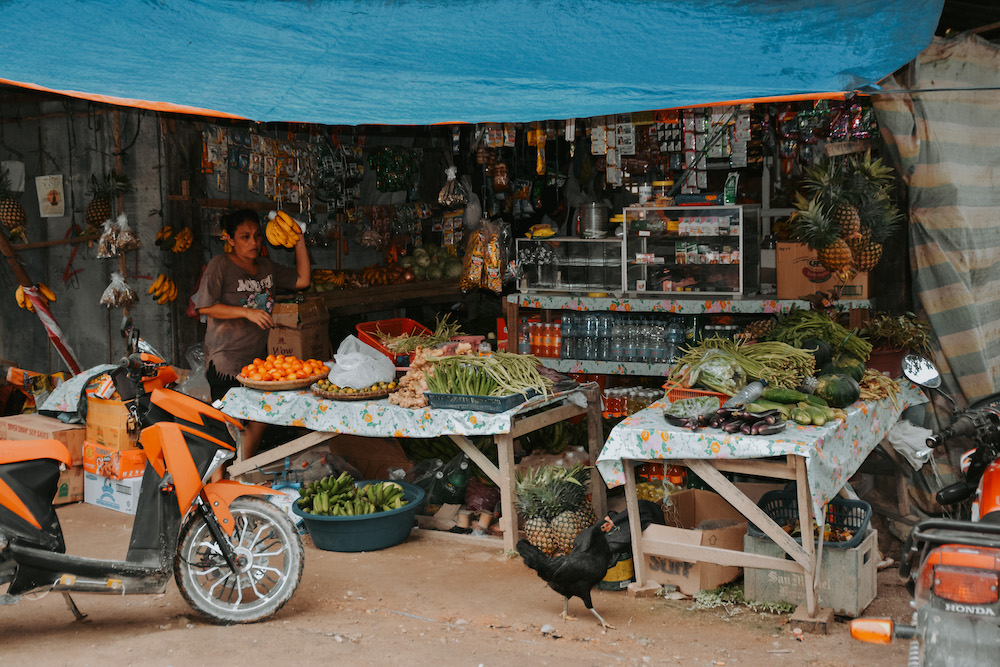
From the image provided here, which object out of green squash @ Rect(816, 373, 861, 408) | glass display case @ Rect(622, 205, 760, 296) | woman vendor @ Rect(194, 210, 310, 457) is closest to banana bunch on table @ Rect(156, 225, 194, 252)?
woman vendor @ Rect(194, 210, 310, 457)

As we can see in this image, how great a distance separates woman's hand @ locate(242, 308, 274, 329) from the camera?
7051 mm

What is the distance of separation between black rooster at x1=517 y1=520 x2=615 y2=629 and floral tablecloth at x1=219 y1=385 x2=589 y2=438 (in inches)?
42.5

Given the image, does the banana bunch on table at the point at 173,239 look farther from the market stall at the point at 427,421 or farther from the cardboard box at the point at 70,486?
the market stall at the point at 427,421

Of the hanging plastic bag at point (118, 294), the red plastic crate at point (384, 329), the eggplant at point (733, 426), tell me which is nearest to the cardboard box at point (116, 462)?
the hanging plastic bag at point (118, 294)

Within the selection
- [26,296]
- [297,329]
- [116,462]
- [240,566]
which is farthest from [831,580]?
[26,296]

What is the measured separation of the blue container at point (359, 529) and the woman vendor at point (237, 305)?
49.6 inches

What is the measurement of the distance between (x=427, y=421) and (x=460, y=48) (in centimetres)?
265

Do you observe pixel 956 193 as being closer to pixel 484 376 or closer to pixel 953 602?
pixel 484 376

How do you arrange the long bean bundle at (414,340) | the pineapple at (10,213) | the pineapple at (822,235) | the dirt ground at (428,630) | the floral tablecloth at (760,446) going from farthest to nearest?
1. the pineapple at (10,213)
2. the long bean bundle at (414,340)
3. the pineapple at (822,235)
4. the floral tablecloth at (760,446)
5. the dirt ground at (428,630)

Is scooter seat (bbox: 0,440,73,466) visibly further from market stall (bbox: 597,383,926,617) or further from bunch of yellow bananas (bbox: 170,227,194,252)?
bunch of yellow bananas (bbox: 170,227,194,252)

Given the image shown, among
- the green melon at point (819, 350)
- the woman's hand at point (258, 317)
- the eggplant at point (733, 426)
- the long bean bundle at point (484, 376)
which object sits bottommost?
the eggplant at point (733, 426)

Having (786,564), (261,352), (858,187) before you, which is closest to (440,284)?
(261,352)

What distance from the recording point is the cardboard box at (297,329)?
862 cm

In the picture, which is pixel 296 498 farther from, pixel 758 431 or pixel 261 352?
pixel 758 431
